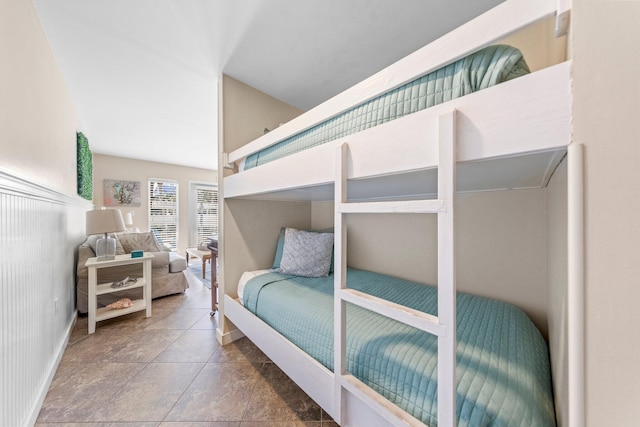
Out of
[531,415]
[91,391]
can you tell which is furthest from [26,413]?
[531,415]

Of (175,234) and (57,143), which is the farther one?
(175,234)

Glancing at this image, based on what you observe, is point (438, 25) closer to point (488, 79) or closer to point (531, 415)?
point (488, 79)

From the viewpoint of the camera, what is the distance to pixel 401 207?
0.69 metres

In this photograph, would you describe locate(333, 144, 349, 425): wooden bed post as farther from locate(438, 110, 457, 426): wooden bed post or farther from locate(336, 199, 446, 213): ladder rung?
locate(438, 110, 457, 426): wooden bed post

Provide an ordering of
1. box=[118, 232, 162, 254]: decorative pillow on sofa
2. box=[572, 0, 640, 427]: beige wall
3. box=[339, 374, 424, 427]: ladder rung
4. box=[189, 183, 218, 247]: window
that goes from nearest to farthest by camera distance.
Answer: box=[572, 0, 640, 427]: beige wall
box=[339, 374, 424, 427]: ladder rung
box=[118, 232, 162, 254]: decorative pillow on sofa
box=[189, 183, 218, 247]: window

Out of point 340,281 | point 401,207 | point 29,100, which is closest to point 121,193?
point 29,100

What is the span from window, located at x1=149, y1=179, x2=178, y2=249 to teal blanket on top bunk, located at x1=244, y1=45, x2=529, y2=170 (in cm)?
538

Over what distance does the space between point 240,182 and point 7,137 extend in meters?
1.04

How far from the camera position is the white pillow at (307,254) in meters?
1.79

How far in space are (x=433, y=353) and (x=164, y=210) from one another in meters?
5.86

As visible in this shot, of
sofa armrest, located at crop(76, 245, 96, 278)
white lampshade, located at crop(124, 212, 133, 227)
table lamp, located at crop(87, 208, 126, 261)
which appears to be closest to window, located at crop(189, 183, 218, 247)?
white lampshade, located at crop(124, 212, 133, 227)

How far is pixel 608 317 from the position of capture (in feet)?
1.36

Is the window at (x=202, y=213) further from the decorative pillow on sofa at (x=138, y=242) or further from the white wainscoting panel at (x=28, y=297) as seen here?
the white wainscoting panel at (x=28, y=297)

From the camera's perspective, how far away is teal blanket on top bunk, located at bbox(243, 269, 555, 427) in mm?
620
